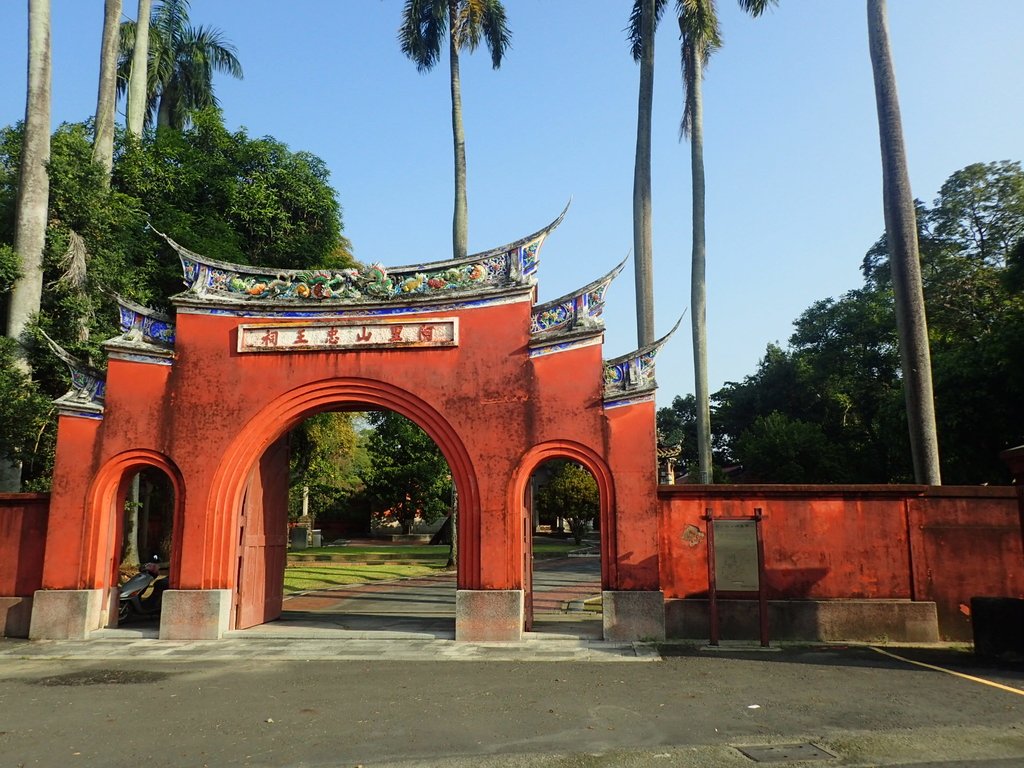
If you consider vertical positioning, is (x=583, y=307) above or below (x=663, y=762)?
above

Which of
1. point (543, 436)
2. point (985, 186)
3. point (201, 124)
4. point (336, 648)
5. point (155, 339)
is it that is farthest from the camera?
point (985, 186)

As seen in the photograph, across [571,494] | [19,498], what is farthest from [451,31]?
[571,494]

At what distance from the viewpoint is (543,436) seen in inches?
440

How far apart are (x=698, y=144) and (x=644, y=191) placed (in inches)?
112

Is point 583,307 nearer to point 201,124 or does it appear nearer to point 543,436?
point 543,436

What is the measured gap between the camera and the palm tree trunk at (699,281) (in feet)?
60.6

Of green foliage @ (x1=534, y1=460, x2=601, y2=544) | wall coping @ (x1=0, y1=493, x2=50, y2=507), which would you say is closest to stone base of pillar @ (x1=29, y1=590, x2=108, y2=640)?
wall coping @ (x1=0, y1=493, x2=50, y2=507)

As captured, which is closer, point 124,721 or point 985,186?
point 124,721

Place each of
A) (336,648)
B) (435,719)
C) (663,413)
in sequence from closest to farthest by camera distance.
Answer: (435,719) → (336,648) → (663,413)

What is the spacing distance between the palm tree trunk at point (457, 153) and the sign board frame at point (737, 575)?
35.3ft

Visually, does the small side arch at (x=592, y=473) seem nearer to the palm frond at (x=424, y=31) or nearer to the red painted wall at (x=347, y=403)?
the red painted wall at (x=347, y=403)

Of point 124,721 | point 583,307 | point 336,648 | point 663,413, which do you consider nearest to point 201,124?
point 583,307

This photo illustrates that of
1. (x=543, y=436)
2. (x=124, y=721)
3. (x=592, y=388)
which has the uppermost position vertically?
(x=592, y=388)

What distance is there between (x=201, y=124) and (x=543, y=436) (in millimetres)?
14313
